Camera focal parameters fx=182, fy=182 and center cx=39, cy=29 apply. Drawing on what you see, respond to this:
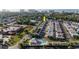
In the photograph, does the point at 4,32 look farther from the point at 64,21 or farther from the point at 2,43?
the point at 64,21

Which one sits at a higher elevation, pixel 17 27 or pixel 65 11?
pixel 65 11
